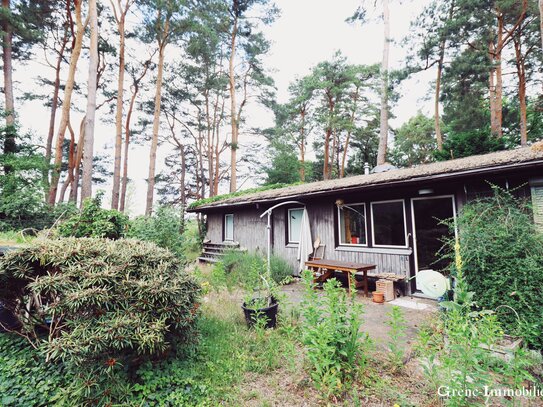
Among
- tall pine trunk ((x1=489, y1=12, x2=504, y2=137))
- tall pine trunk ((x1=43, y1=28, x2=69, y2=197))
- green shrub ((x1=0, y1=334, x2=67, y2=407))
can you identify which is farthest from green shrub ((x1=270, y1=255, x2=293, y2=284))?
tall pine trunk ((x1=43, y1=28, x2=69, y2=197))

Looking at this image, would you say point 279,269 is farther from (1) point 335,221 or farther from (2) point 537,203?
(2) point 537,203

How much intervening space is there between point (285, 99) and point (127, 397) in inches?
775

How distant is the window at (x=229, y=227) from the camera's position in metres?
11.4

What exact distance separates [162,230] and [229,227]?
644 cm

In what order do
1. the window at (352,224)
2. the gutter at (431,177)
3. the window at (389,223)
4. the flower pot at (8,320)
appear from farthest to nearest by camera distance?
the window at (352,224) < the window at (389,223) < the gutter at (431,177) < the flower pot at (8,320)

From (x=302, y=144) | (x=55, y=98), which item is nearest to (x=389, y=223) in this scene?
(x=302, y=144)

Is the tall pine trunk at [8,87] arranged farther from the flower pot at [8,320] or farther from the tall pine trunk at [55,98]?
the flower pot at [8,320]

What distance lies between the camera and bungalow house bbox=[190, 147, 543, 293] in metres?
4.35

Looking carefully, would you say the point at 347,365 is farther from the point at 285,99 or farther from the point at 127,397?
the point at 285,99

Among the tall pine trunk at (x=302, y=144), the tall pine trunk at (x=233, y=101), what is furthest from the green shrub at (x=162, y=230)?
the tall pine trunk at (x=302, y=144)

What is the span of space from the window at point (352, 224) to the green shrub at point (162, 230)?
13.9 ft

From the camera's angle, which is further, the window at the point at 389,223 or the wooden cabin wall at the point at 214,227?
the wooden cabin wall at the point at 214,227

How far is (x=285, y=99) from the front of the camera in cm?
1933

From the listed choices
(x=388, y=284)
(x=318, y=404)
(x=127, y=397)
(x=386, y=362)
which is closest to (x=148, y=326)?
(x=127, y=397)
